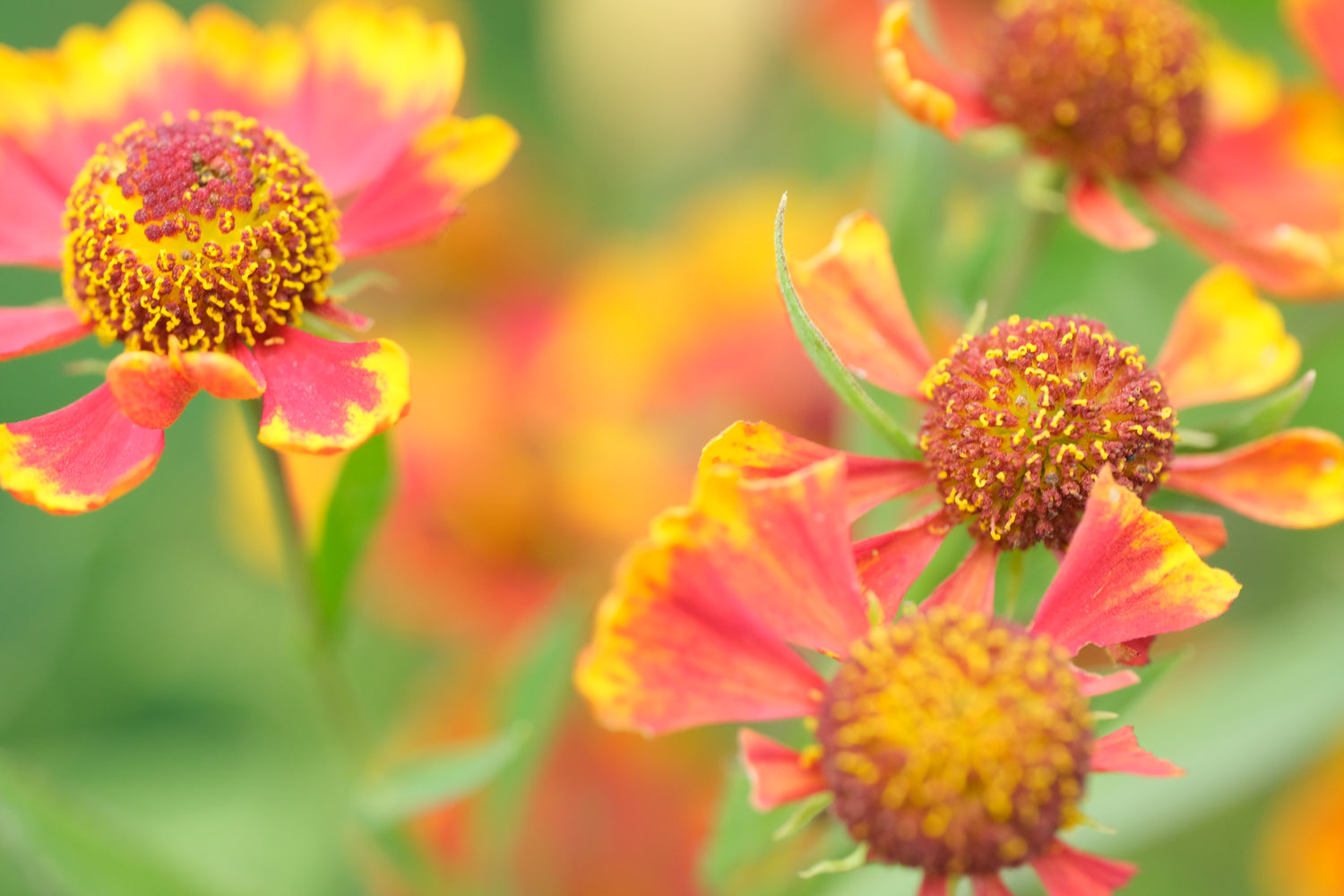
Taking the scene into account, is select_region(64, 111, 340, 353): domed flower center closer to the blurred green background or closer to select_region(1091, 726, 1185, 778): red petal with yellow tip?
the blurred green background

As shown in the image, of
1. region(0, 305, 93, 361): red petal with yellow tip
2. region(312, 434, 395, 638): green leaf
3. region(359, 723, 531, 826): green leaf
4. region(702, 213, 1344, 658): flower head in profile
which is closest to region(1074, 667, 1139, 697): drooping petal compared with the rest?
region(702, 213, 1344, 658): flower head in profile

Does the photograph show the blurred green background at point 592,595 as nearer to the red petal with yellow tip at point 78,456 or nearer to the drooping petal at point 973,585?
the drooping petal at point 973,585

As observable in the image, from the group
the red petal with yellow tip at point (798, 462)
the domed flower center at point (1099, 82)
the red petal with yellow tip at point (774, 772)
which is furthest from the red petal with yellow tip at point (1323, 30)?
the red petal with yellow tip at point (774, 772)

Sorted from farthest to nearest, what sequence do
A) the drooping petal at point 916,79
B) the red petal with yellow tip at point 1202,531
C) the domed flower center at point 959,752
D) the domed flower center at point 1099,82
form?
the domed flower center at point 1099,82
the drooping petal at point 916,79
the red petal with yellow tip at point 1202,531
the domed flower center at point 959,752

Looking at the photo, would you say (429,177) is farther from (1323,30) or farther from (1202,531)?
(1323,30)

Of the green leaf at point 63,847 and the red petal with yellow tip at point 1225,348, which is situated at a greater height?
the red petal with yellow tip at point 1225,348
